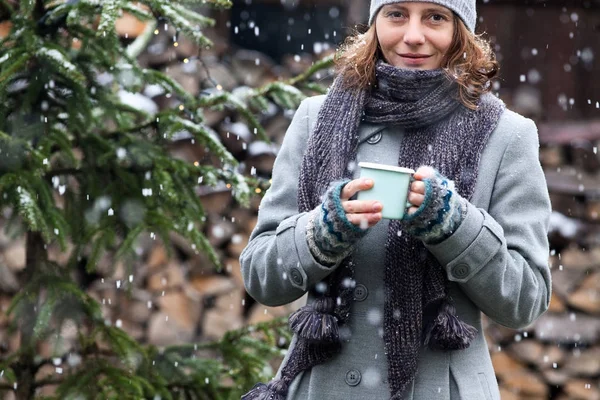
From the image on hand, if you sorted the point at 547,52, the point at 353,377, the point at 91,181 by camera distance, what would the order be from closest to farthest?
the point at 353,377 → the point at 91,181 → the point at 547,52

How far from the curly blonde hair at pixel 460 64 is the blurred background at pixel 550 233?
94.9 inches

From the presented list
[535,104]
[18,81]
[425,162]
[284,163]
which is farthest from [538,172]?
[535,104]

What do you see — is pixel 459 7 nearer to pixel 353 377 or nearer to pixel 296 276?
pixel 296 276

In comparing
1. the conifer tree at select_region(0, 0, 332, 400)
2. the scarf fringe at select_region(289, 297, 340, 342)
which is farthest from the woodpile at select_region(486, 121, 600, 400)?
the scarf fringe at select_region(289, 297, 340, 342)

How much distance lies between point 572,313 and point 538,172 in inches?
126

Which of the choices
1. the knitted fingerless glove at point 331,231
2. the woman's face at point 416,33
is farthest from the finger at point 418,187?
the woman's face at point 416,33

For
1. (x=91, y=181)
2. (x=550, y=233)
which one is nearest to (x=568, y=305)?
(x=550, y=233)

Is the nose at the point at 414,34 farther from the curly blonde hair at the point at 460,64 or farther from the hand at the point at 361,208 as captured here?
the hand at the point at 361,208

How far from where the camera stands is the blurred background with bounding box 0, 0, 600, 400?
15.1 ft

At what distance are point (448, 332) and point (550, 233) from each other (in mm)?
3248

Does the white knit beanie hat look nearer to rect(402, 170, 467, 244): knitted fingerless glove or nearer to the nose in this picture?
the nose

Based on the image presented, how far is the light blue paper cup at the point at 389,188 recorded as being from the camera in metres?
1.65

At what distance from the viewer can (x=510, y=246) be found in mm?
1853

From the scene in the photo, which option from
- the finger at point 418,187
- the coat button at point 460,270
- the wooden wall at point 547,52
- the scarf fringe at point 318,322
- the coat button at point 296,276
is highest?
the finger at point 418,187
